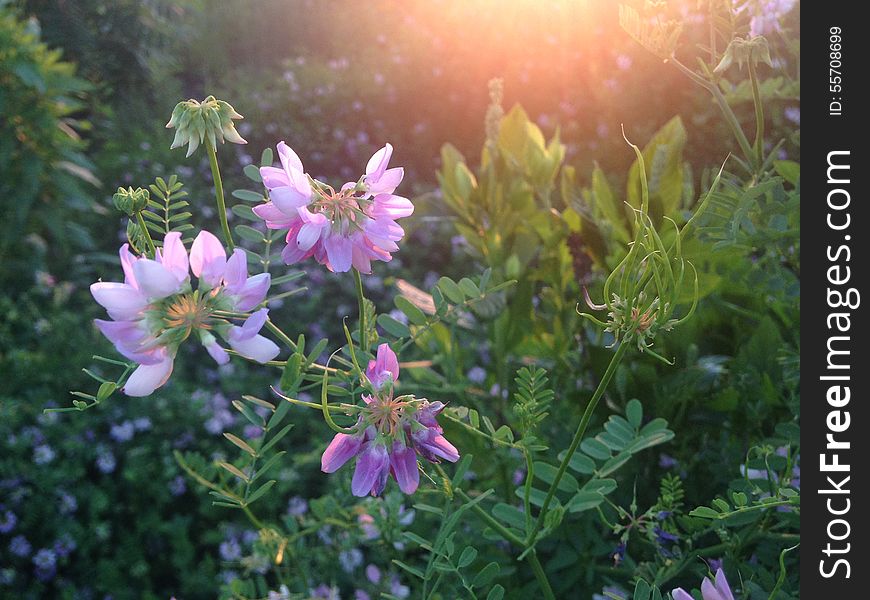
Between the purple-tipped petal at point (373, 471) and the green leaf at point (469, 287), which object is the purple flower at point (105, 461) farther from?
the purple-tipped petal at point (373, 471)

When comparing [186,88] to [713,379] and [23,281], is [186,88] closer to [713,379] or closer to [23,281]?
[23,281]

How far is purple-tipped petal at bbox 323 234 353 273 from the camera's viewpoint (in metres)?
0.65

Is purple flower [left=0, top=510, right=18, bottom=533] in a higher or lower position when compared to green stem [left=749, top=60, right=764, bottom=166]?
lower

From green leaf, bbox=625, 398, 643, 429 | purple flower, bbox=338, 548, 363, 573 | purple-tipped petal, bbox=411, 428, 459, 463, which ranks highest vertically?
purple-tipped petal, bbox=411, 428, 459, 463

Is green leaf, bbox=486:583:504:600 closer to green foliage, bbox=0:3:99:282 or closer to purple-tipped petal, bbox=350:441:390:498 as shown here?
purple-tipped petal, bbox=350:441:390:498

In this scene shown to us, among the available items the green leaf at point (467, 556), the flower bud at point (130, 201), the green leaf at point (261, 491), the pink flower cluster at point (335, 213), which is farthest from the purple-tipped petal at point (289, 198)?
the green leaf at point (467, 556)

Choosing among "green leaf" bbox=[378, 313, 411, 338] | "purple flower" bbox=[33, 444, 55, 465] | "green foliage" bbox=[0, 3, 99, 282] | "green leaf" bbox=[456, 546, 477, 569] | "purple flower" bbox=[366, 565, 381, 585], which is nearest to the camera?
"green leaf" bbox=[456, 546, 477, 569]

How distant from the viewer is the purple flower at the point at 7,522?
5.51 feet

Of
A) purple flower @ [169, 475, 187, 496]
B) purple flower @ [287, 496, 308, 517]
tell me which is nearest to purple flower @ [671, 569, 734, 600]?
purple flower @ [287, 496, 308, 517]

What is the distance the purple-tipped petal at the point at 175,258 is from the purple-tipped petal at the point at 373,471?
0.62 ft

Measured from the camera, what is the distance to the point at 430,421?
621 millimetres

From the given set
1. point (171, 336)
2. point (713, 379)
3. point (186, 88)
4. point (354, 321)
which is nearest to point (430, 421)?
point (171, 336)

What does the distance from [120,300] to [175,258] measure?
0.15 ft

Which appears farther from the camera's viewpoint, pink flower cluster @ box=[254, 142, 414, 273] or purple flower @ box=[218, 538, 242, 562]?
purple flower @ box=[218, 538, 242, 562]
